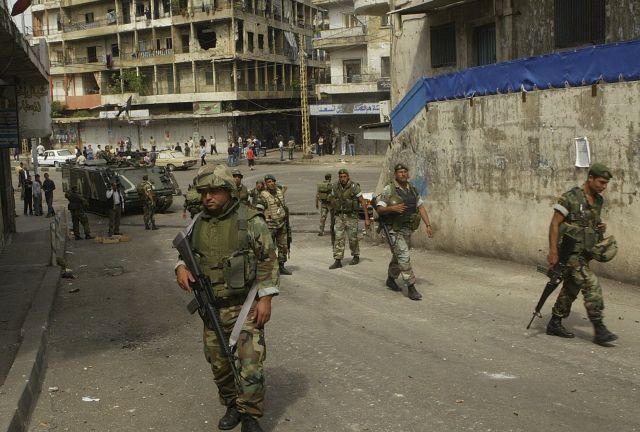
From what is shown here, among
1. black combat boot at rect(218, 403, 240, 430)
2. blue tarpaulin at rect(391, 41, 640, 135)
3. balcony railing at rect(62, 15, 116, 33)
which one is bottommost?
black combat boot at rect(218, 403, 240, 430)

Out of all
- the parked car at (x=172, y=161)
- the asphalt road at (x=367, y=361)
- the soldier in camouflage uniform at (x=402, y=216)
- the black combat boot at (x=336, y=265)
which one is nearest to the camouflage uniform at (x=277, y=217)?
the asphalt road at (x=367, y=361)

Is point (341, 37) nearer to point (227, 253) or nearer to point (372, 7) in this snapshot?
point (372, 7)

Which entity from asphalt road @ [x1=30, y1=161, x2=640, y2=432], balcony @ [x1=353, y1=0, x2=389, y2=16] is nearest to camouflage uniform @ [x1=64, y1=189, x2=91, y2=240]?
asphalt road @ [x1=30, y1=161, x2=640, y2=432]

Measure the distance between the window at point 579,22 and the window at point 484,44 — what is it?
246cm

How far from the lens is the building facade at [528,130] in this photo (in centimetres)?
935

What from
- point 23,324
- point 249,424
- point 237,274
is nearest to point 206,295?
point 237,274

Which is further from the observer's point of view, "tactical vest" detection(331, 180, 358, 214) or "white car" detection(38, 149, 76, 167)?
"white car" detection(38, 149, 76, 167)

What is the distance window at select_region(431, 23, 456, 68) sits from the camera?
1778 centimetres

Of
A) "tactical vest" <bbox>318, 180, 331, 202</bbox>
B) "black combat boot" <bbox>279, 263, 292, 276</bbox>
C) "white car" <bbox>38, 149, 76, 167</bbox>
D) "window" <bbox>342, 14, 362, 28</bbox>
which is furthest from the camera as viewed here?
"window" <bbox>342, 14, 362, 28</bbox>

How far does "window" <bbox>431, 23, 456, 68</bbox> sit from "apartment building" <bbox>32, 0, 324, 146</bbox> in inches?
1375

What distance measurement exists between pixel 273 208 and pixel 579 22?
7.61m

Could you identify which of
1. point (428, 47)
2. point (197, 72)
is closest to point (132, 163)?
Result: point (428, 47)

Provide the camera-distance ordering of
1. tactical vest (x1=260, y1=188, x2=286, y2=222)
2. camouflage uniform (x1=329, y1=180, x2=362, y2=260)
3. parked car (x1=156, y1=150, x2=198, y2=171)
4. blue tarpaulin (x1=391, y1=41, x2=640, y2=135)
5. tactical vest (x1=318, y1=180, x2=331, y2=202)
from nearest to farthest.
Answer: blue tarpaulin (x1=391, y1=41, x2=640, y2=135)
tactical vest (x1=260, y1=188, x2=286, y2=222)
camouflage uniform (x1=329, y1=180, x2=362, y2=260)
tactical vest (x1=318, y1=180, x2=331, y2=202)
parked car (x1=156, y1=150, x2=198, y2=171)

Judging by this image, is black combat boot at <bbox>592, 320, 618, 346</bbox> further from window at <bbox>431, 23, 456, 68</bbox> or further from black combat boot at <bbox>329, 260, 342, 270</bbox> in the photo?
window at <bbox>431, 23, 456, 68</bbox>
